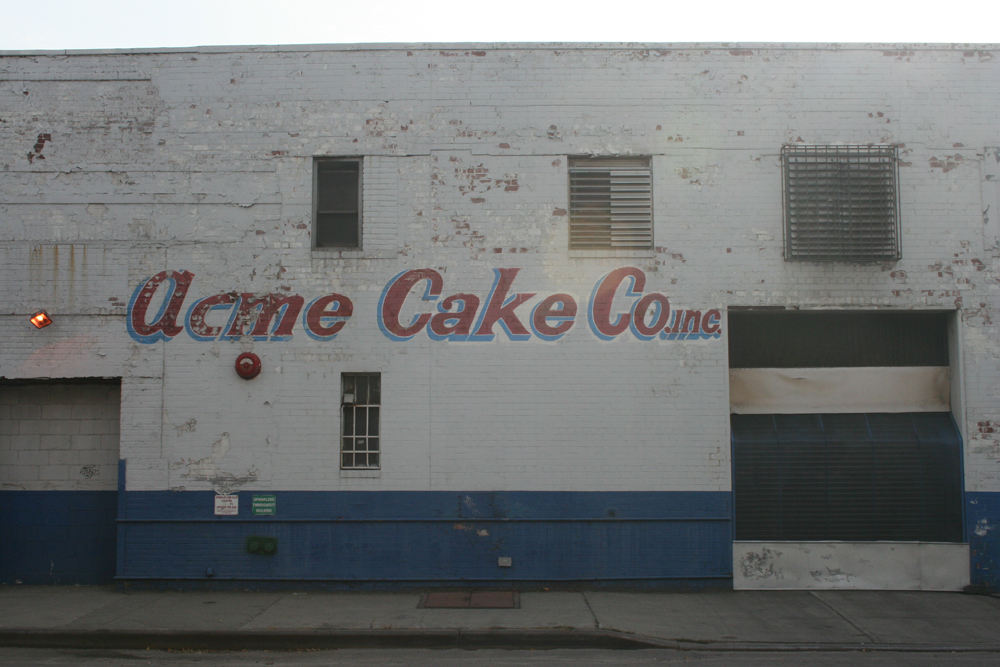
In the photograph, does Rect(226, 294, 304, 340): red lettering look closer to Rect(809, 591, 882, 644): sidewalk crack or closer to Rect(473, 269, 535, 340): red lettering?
Rect(473, 269, 535, 340): red lettering

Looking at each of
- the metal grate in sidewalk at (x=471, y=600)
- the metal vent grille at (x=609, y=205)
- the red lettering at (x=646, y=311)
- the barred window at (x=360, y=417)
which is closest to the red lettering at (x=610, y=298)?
the red lettering at (x=646, y=311)

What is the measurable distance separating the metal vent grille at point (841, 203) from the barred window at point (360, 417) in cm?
619

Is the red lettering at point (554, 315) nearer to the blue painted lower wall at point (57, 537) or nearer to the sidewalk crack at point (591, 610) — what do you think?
the sidewalk crack at point (591, 610)

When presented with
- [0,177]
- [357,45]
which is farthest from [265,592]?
[357,45]

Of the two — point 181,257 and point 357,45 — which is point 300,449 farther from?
point 357,45

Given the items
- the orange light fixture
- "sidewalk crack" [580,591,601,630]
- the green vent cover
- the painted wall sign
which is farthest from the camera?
the painted wall sign

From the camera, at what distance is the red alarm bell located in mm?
10422

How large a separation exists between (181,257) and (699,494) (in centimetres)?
798

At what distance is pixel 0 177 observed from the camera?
10.8m

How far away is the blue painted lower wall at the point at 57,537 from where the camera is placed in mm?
10719

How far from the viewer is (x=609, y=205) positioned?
10.9m

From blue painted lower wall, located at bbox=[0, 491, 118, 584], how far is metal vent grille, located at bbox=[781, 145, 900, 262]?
10540 millimetres

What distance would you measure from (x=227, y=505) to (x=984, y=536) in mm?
10449

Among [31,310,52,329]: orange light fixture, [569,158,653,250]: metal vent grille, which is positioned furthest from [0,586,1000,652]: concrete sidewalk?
[569,158,653,250]: metal vent grille
